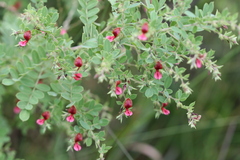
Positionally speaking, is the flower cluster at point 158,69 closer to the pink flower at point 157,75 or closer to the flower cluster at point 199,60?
the pink flower at point 157,75

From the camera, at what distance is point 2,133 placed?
1610 mm

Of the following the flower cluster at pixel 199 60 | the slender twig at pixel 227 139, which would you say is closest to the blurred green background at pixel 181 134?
the slender twig at pixel 227 139

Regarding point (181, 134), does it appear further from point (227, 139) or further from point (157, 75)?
point (157, 75)

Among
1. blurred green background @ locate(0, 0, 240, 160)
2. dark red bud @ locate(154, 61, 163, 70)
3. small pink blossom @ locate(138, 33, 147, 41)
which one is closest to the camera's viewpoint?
small pink blossom @ locate(138, 33, 147, 41)

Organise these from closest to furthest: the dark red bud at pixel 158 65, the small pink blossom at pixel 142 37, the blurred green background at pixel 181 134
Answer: the small pink blossom at pixel 142 37, the dark red bud at pixel 158 65, the blurred green background at pixel 181 134

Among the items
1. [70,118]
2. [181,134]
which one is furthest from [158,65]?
[181,134]

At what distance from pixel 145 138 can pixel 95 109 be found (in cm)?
123

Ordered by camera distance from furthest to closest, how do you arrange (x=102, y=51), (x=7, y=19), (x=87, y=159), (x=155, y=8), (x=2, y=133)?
(x=87, y=159), (x=7, y=19), (x=2, y=133), (x=155, y=8), (x=102, y=51)

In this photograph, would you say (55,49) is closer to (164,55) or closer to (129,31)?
(129,31)

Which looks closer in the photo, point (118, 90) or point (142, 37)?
point (142, 37)

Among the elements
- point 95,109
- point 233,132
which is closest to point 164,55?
point 95,109

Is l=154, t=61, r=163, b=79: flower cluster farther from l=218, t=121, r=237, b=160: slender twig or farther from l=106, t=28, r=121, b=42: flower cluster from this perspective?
l=218, t=121, r=237, b=160: slender twig

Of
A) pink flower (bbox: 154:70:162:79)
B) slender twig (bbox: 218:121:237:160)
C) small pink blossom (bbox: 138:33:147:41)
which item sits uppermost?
small pink blossom (bbox: 138:33:147:41)

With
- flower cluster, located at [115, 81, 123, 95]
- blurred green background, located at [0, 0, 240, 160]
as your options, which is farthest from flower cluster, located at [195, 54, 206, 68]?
blurred green background, located at [0, 0, 240, 160]
